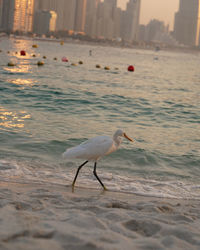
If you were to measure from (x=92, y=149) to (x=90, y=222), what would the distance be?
215 cm

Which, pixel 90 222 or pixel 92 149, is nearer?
pixel 90 222

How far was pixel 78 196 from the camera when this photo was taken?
6.41m

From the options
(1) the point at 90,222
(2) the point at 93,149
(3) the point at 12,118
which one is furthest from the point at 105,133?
(1) the point at 90,222

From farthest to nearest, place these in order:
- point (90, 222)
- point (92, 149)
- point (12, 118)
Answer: point (12, 118) → point (92, 149) → point (90, 222)

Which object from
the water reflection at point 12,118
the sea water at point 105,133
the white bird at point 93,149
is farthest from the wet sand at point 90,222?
the water reflection at point 12,118

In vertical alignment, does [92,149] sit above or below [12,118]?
above

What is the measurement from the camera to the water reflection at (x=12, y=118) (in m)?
12.1

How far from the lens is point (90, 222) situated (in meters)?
4.79

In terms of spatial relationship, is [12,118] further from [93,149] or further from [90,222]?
[90,222]

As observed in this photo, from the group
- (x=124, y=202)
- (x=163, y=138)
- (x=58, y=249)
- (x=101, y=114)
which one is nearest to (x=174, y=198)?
(x=124, y=202)

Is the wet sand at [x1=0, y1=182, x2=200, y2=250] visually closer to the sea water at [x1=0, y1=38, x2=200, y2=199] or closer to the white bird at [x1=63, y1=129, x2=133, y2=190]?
the white bird at [x1=63, y1=129, x2=133, y2=190]

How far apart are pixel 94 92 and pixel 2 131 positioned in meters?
12.1

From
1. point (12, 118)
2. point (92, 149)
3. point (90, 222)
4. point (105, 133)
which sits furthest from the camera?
point (12, 118)

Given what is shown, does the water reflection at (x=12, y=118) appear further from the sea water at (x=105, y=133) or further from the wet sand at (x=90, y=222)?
the wet sand at (x=90, y=222)
